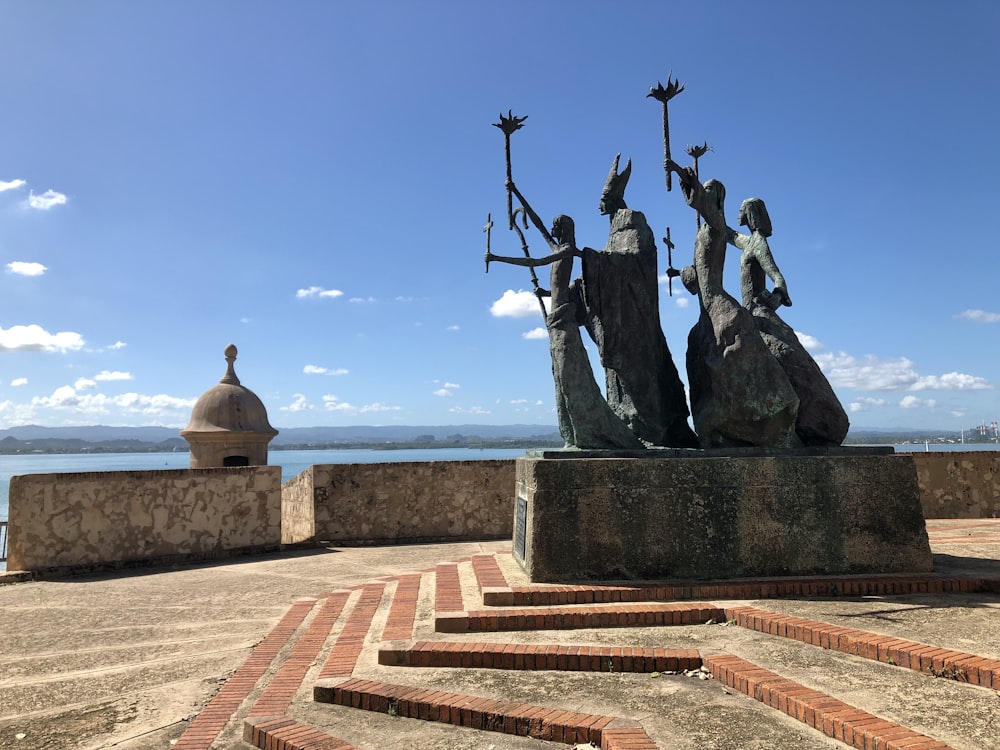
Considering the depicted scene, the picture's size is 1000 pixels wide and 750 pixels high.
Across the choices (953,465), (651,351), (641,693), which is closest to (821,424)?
(651,351)

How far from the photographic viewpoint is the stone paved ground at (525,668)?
3473mm

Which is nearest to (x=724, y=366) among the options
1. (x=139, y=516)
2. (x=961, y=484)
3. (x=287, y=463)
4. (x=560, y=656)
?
(x=560, y=656)

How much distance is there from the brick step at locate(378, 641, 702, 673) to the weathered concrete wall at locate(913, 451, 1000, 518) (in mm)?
10906

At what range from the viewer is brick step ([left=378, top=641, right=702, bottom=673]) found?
4.36 m

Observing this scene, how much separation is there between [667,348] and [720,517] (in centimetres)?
222

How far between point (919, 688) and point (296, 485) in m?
11.7

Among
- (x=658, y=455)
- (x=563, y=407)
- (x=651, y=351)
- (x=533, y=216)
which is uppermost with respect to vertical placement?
(x=533, y=216)

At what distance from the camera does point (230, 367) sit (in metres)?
18.3

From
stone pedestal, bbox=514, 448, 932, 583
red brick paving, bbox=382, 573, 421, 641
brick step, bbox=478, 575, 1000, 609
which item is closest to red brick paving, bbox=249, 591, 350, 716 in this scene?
red brick paving, bbox=382, 573, 421, 641

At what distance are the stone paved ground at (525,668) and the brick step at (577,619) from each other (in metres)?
0.01

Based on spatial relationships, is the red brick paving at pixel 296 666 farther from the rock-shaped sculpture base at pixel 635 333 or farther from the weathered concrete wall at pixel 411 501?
the weathered concrete wall at pixel 411 501

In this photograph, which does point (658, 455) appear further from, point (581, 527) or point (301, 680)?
point (301, 680)

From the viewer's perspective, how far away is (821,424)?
7230 mm

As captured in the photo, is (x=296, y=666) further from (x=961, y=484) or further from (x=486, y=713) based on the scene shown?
(x=961, y=484)
